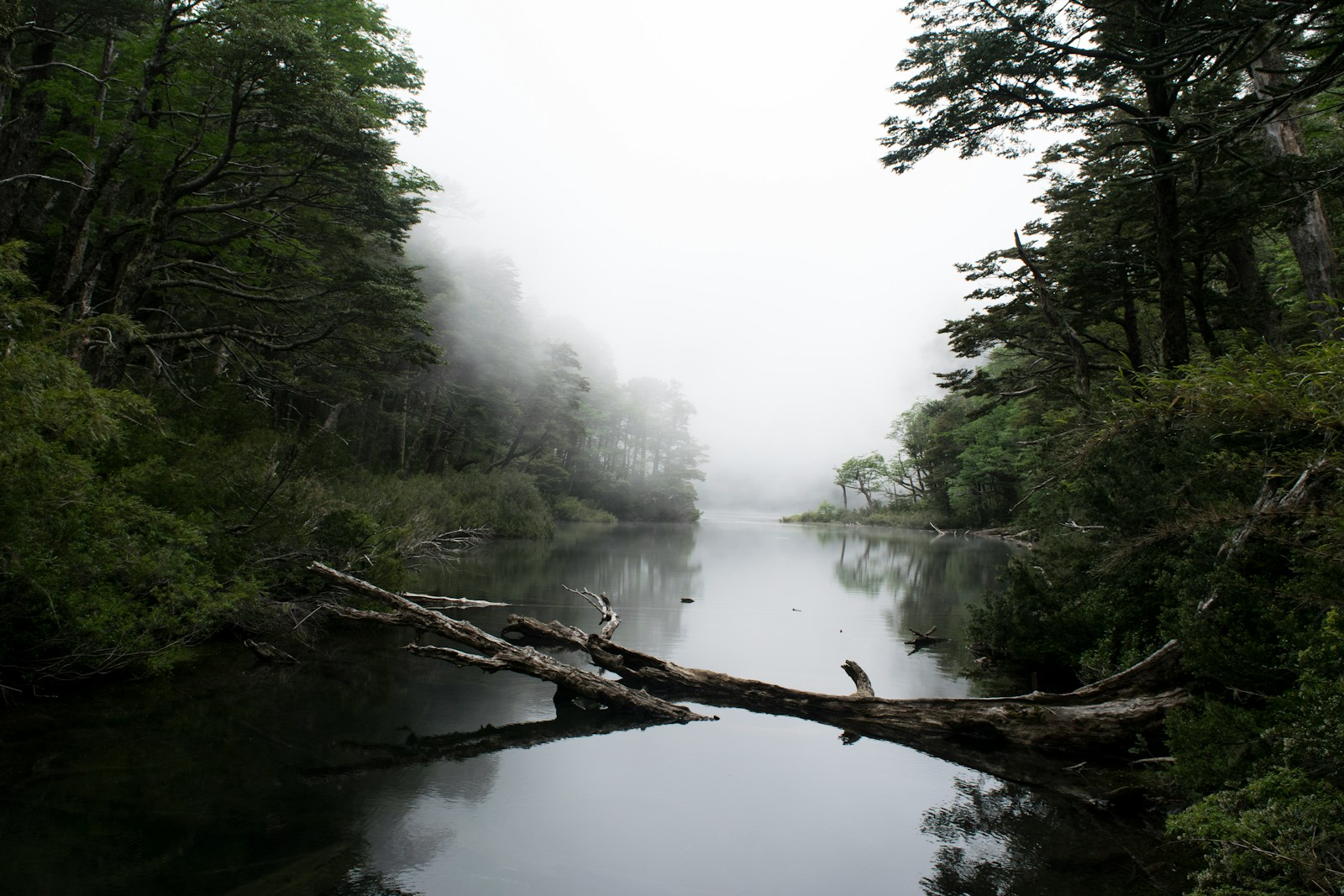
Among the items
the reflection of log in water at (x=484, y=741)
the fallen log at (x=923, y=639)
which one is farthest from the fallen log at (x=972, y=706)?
the fallen log at (x=923, y=639)

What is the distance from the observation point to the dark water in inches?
154

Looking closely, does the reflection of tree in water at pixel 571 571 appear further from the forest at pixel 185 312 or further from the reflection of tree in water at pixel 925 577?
the reflection of tree in water at pixel 925 577

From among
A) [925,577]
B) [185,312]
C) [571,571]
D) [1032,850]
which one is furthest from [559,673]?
[925,577]

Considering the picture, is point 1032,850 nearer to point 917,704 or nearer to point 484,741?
point 917,704

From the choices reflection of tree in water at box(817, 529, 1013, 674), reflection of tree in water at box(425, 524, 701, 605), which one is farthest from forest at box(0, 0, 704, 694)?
reflection of tree in water at box(817, 529, 1013, 674)

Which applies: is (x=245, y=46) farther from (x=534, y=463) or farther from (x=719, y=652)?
(x=534, y=463)

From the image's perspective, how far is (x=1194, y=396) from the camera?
16.7 feet

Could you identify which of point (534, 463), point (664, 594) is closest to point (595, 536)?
point (534, 463)

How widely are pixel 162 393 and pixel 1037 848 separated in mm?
12164

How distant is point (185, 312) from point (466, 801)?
47.3 ft

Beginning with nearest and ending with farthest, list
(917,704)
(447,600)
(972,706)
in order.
A: (972,706), (917,704), (447,600)

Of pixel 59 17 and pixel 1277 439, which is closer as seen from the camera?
pixel 1277 439

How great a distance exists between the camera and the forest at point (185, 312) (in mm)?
5484

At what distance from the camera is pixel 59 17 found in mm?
9742
